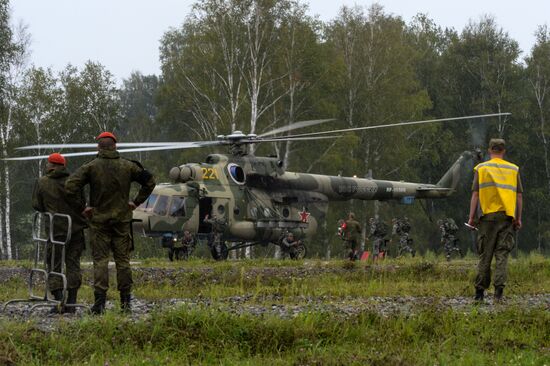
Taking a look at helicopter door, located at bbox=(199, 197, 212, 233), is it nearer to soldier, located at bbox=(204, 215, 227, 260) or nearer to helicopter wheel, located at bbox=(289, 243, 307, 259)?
soldier, located at bbox=(204, 215, 227, 260)

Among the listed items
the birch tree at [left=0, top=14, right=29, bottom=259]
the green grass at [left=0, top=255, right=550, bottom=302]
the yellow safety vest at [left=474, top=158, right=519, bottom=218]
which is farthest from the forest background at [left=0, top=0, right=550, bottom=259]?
the yellow safety vest at [left=474, top=158, right=519, bottom=218]

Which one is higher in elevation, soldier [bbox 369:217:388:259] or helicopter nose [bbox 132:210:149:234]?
helicopter nose [bbox 132:210:149:234]

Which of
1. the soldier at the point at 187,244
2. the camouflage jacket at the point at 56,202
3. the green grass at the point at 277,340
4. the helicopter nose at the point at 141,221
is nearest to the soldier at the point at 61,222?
the camouflage jacket at the point at 56,202

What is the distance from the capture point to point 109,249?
9.09 meters

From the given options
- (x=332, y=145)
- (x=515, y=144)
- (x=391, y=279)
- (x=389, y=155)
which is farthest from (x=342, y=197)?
(x=515, y=144)

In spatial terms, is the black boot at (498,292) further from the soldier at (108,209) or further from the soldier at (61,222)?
the soldier at (61,222)

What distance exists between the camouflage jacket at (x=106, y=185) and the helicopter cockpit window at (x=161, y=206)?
12.9m

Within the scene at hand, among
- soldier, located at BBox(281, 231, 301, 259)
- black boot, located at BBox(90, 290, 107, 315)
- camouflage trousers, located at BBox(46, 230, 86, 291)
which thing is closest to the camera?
black boot, located at BBox(90, 290, 107, 315)

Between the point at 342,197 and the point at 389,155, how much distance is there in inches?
724

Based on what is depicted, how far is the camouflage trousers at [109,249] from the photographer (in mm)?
8992

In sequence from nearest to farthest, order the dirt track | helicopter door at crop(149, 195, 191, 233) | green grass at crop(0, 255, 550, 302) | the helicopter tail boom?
the dirt track → green grass at crop(0, 255, 550, 302) → helicopter door at crop(149, 195, 191, 233) → the helicopter tail boom

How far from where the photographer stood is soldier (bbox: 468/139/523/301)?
32.9 ft

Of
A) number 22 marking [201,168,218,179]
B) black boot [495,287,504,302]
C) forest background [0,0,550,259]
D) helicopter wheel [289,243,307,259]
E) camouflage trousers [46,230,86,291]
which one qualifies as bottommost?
helicopter wheel [289,243,307,259]

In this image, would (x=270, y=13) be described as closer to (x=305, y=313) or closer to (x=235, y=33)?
(x=235, y=33)
